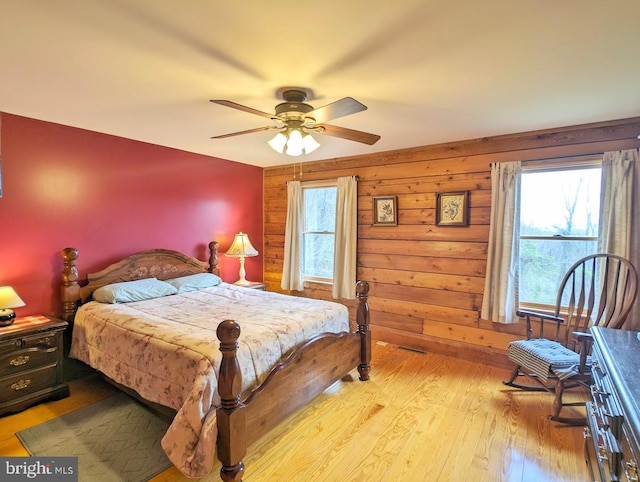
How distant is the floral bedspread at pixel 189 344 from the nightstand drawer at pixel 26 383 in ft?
0.83

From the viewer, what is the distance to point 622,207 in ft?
8.61

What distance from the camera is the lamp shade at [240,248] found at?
4312 mm

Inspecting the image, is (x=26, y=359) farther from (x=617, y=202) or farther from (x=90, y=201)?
(x=617, y=202)

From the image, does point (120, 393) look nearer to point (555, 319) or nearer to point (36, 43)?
point (36, 43)

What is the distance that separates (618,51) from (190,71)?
2.31m

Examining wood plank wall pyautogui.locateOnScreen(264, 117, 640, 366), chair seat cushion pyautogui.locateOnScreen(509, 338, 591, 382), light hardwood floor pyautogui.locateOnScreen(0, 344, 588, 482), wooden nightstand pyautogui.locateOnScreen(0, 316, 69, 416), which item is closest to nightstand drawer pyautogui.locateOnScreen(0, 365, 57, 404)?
wooden nightstand pyautogui.locateOnScreen(0, 316, 69, 416)

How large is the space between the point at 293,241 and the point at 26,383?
3.10 metres

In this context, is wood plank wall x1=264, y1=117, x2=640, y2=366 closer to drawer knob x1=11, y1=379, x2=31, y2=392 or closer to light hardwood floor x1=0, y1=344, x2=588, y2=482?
light hardwood floor x1=0, y1=344, x2=588, y2=482

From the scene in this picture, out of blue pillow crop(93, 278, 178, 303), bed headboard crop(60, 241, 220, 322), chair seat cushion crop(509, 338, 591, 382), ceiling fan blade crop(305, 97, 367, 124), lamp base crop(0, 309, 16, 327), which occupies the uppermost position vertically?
ceiling fan blade crop(305, 97, 367, 124)

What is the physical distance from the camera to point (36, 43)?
1.65 meters

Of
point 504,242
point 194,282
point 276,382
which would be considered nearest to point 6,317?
point 194,282

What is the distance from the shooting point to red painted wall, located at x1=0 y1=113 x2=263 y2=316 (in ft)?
9.12

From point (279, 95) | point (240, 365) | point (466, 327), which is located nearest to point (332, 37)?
point (279, 95)

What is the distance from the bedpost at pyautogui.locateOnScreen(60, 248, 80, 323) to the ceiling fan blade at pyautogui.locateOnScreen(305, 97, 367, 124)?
255 cm
